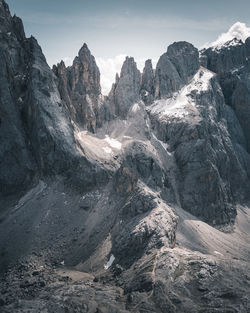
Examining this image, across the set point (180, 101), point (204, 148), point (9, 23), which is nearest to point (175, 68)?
point (180, 101)

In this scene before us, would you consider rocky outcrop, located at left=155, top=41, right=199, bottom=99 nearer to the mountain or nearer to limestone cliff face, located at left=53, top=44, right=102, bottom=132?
the mountain

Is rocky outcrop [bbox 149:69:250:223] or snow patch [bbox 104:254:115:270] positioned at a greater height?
rocky outcrop [bbox 149:69:250:223]

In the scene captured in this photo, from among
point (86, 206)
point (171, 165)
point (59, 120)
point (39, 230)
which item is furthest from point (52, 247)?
point (171, 165)

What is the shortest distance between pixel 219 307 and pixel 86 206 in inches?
1622

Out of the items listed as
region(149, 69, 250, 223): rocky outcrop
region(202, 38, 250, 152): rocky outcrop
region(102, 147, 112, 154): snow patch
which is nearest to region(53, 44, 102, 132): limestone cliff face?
region(102, 147, 112, 154): snow patch

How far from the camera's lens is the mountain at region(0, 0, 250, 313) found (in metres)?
49.6

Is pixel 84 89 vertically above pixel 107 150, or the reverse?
pixel 84 89

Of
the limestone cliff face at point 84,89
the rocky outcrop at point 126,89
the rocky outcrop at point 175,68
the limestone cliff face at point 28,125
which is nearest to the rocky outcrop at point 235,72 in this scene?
the rocky outcrop at point 175,68

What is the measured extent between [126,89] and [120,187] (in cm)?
6128

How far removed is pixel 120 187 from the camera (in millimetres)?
78438

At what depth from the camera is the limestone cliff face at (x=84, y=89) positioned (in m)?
105

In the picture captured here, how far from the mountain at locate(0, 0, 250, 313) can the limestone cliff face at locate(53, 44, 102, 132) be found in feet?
1.64

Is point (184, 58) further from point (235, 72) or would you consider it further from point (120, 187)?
point (120, 187)

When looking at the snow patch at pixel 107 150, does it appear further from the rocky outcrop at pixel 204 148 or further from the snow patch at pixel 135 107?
the snow patch at pixel 135 107
